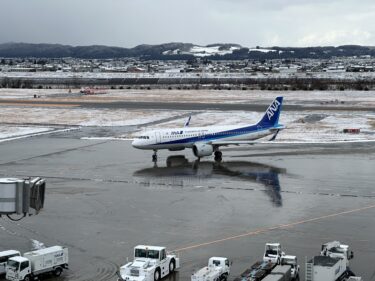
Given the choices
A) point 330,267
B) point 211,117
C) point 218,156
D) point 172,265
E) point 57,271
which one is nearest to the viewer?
point 330,267

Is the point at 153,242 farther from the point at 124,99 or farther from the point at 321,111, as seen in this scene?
the point at 124,99

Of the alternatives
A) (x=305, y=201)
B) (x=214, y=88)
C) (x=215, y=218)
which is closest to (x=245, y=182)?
(x=305, y=201)

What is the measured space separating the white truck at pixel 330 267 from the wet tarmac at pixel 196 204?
138cm

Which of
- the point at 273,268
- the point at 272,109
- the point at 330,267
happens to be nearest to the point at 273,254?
the point at 273,268

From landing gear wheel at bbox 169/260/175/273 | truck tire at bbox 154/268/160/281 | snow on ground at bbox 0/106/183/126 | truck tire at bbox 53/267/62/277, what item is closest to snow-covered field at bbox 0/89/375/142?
snow on ground at bbox 0/106/183/126

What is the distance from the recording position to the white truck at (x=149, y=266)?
3131 centimetres

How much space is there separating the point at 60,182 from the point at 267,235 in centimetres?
2511

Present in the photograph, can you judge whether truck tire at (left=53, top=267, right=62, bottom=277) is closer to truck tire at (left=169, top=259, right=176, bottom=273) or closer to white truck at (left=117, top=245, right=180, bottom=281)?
white truck at (left=117, top=245, right=180, bottom=281)

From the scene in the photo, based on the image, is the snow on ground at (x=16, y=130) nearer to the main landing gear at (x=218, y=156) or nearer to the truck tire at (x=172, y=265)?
the main landing gear at (x=218, y=156)

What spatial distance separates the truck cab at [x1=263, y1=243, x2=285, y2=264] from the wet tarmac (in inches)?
56.8

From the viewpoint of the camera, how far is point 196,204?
49.7 meters

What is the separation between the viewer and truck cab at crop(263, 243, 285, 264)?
110 feet

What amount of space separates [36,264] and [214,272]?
8.88 meters

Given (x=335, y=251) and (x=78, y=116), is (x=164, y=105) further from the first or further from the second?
(x=335, y=251)
